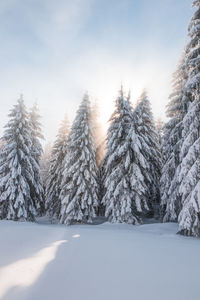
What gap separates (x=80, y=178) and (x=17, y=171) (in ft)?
20.9

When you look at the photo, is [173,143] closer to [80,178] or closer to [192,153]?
[192,153]

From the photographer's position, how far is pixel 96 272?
391cm

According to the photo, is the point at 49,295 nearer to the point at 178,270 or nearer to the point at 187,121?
the point at 178,270

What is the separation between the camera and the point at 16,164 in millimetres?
16844

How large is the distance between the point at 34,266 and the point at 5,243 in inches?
106

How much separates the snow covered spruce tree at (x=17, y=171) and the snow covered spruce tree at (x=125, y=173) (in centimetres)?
835

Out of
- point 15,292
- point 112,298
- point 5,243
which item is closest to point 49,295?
point 15,292

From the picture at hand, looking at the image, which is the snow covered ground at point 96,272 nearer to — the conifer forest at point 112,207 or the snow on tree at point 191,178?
the conifer forest at point 112,207

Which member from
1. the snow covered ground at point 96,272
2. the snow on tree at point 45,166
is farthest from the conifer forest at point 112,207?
the snow on tree at point 45,166

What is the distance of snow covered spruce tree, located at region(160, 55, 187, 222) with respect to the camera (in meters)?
14.0

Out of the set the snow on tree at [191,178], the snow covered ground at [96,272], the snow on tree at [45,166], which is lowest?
the snow covered ground at [96,272]

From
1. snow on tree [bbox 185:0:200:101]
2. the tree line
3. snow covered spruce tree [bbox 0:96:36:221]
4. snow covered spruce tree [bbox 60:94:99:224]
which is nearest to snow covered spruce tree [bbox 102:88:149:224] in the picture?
the tree line

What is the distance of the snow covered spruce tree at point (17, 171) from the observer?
1639 centimetres

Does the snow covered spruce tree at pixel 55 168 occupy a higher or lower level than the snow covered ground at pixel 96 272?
higher
